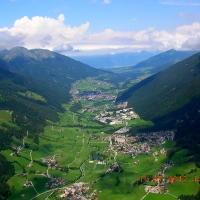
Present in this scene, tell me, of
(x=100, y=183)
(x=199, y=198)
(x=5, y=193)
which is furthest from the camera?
(x=100, y=183)

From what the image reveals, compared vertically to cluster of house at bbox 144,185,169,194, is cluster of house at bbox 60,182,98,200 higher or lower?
lower

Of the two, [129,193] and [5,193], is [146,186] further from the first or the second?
[5,193]

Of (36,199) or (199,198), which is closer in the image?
(199,198)

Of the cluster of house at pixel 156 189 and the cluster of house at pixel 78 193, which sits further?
the cluster of house at pixel 78 193

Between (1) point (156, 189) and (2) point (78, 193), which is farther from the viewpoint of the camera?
(2) point (78, 193)

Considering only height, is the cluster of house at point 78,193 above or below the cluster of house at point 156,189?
below

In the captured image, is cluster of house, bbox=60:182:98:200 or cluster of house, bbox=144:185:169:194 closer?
cluster of house, bbox=144:185:169:194

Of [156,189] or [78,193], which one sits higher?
[156,189]

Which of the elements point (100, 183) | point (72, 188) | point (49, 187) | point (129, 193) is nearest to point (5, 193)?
point (49, 187)
